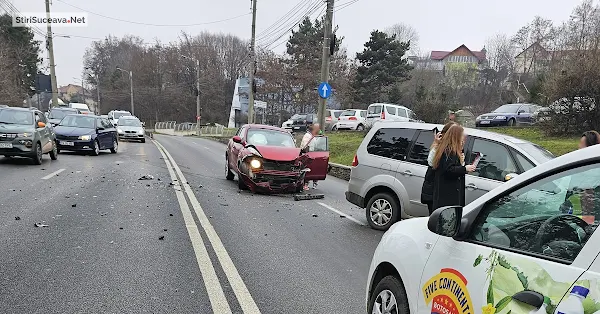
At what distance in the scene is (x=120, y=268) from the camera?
15.1 feet

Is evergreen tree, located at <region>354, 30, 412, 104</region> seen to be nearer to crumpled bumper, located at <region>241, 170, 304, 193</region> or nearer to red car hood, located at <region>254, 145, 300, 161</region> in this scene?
red car hood, located at <region>254, 145, 300, 161</region>

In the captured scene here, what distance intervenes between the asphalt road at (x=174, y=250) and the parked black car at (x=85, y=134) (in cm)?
651

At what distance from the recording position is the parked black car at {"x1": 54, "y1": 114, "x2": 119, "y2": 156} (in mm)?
16047

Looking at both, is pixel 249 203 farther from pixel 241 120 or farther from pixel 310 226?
pixel 241 120

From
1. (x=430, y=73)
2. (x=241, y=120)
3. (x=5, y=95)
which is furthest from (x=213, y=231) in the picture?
(x=430, y=73)

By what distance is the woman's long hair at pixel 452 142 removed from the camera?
16.6 ft

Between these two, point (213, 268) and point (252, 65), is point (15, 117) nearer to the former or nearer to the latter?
point (213, 268)

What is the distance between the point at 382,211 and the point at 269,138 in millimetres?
4914

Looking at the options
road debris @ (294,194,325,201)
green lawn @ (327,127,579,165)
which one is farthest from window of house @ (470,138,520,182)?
green lawn @ (327,127,579,165)

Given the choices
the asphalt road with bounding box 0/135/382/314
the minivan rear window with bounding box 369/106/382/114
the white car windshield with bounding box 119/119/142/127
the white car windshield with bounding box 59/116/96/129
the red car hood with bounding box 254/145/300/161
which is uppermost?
the minivan rear window with bounding box 369/106/382/114

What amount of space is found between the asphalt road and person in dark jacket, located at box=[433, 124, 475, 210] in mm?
1295

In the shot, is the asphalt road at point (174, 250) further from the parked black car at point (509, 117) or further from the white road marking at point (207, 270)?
the parked black car at point (509, 117)

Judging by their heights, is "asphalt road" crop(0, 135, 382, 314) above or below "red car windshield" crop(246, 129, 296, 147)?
below

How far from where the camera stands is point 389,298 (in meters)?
2.96
